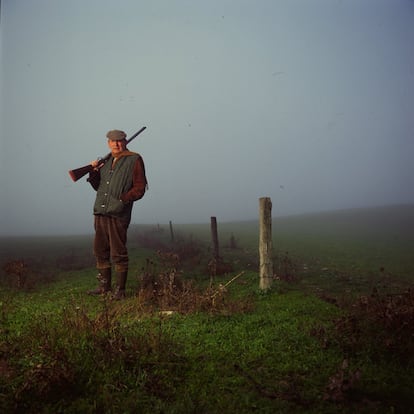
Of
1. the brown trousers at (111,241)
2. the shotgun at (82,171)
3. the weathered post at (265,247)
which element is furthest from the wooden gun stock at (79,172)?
the weathered post at (265,247)

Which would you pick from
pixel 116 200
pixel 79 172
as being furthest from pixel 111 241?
pixel 79 172

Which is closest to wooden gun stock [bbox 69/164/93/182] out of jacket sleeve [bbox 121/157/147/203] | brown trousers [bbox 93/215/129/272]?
brown trousers [bbox 93/215/129/272]

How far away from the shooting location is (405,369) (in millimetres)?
3838

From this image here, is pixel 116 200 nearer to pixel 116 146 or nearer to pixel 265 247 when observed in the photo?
pixel 116 146

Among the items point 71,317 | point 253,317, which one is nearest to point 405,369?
point 253,317

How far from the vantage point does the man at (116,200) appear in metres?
6.65

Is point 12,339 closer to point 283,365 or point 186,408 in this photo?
point 186,408

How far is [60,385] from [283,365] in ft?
8.43

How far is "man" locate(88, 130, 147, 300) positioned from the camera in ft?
21.8

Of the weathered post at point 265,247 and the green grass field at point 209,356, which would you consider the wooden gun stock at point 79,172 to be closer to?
the green grass field at point 209,356

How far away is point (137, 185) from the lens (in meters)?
6.71

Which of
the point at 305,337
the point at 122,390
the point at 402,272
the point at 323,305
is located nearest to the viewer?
the point at 122,390

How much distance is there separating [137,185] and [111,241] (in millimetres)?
1271

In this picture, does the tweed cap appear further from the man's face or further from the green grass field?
the green grass field
